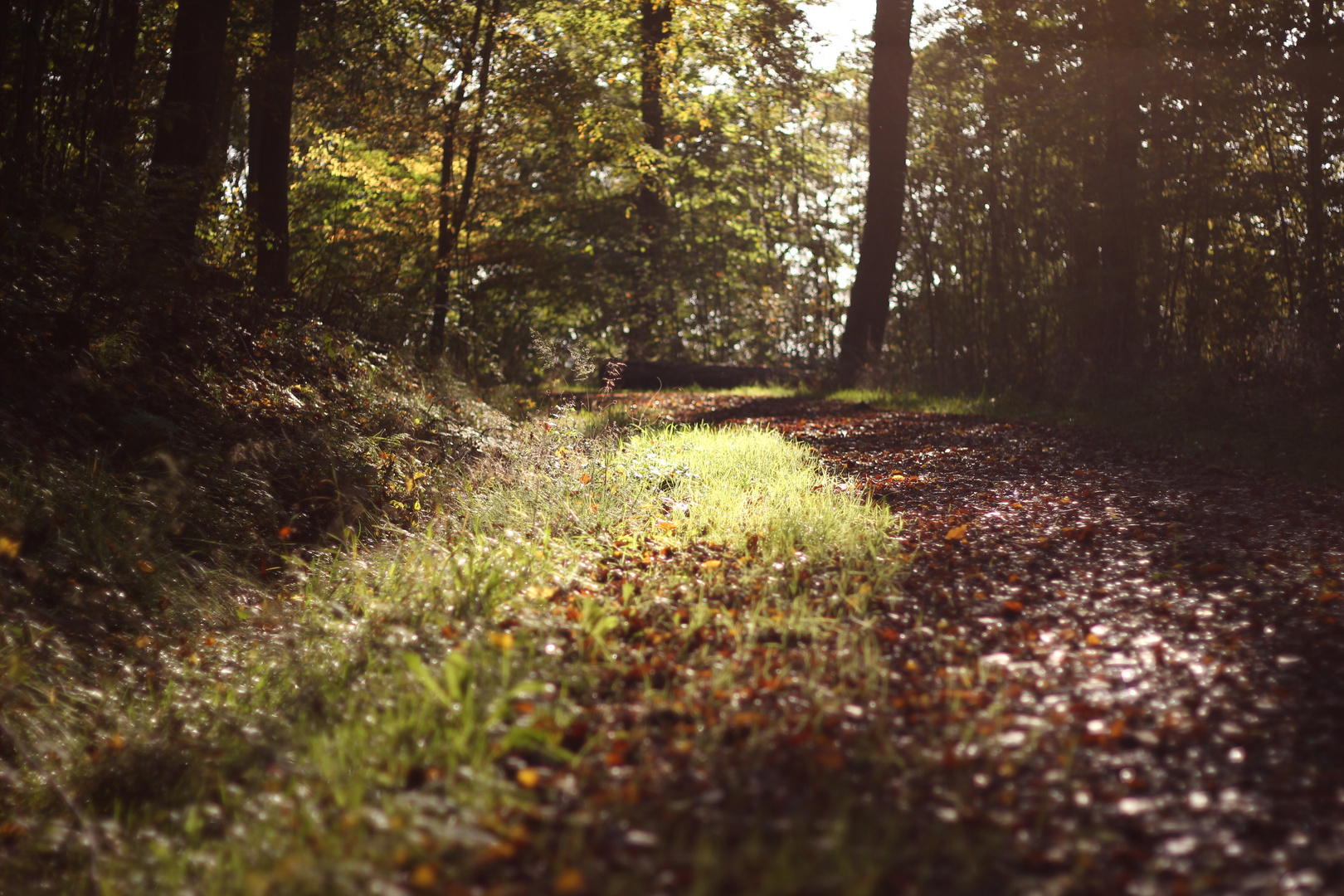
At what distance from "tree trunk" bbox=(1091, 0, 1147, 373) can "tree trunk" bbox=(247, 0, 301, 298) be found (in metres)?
9.22

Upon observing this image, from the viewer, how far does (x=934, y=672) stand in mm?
3275

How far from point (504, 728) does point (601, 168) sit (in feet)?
49.6

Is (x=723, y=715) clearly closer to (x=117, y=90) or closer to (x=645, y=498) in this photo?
(x=645, y=498)

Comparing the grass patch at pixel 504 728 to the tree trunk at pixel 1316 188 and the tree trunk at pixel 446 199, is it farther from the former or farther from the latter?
the tree trunk at pixel 446 199

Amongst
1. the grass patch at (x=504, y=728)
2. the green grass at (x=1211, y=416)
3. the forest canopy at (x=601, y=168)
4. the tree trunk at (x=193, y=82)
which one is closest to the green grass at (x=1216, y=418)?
the green grass at (x=1211, y=416)

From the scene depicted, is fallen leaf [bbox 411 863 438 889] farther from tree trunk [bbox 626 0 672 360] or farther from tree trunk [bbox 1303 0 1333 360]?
tree trunk [bbox 626 0 672 360]

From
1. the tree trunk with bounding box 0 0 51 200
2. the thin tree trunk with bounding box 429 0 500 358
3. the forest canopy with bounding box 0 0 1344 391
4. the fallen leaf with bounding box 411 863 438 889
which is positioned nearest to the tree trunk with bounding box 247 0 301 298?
the forest canopy with bounding box 0 0 1344 391

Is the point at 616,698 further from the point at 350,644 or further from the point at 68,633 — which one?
the point at 68,633

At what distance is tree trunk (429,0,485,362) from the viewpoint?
489 inches

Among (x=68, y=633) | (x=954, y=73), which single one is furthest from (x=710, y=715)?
(x=954, y=73)

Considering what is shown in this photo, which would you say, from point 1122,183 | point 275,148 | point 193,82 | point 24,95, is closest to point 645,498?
point 24,95

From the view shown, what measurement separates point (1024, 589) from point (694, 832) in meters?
2.44

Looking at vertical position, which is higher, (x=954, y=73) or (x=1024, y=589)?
(x=954, y=73)

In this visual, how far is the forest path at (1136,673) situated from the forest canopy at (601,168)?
188 inches
